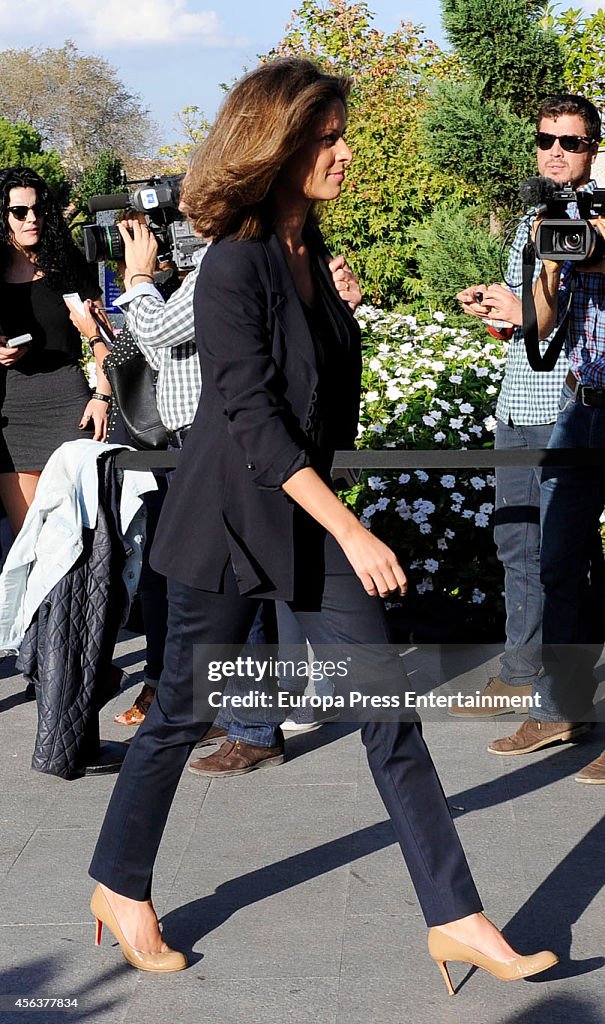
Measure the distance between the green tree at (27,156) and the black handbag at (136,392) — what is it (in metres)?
45.9

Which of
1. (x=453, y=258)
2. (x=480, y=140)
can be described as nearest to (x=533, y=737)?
(x=453, y=258)

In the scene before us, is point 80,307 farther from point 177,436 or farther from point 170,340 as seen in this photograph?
point 170,340

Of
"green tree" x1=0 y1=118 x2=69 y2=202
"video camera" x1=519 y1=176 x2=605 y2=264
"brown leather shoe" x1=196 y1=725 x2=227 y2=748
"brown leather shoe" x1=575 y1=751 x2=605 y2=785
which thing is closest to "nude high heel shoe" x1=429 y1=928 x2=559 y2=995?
"brown leather shoe" x1=575 y1=751 x2=605 y2=785

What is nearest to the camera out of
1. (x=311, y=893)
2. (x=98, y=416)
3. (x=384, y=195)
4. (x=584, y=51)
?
(x=311, y=893)

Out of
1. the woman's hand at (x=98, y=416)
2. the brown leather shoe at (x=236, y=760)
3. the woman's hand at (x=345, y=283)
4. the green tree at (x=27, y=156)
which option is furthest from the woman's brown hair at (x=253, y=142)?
the green tree at (x=27, y=156)

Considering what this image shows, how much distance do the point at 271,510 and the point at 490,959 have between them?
3.55 feet

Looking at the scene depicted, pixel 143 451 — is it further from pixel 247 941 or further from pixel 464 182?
pixel 464 182

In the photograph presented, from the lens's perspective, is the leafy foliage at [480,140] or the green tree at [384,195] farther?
the green tree at [384,195]

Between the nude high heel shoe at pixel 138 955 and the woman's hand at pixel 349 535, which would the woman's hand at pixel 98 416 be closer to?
the nude high heel shoe at pixel 138 955

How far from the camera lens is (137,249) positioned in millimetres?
3973

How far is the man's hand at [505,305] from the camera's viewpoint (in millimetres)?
4281

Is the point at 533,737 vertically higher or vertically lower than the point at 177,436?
lower

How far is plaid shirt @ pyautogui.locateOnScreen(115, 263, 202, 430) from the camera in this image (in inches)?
145

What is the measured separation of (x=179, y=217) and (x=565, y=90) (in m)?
7.54
